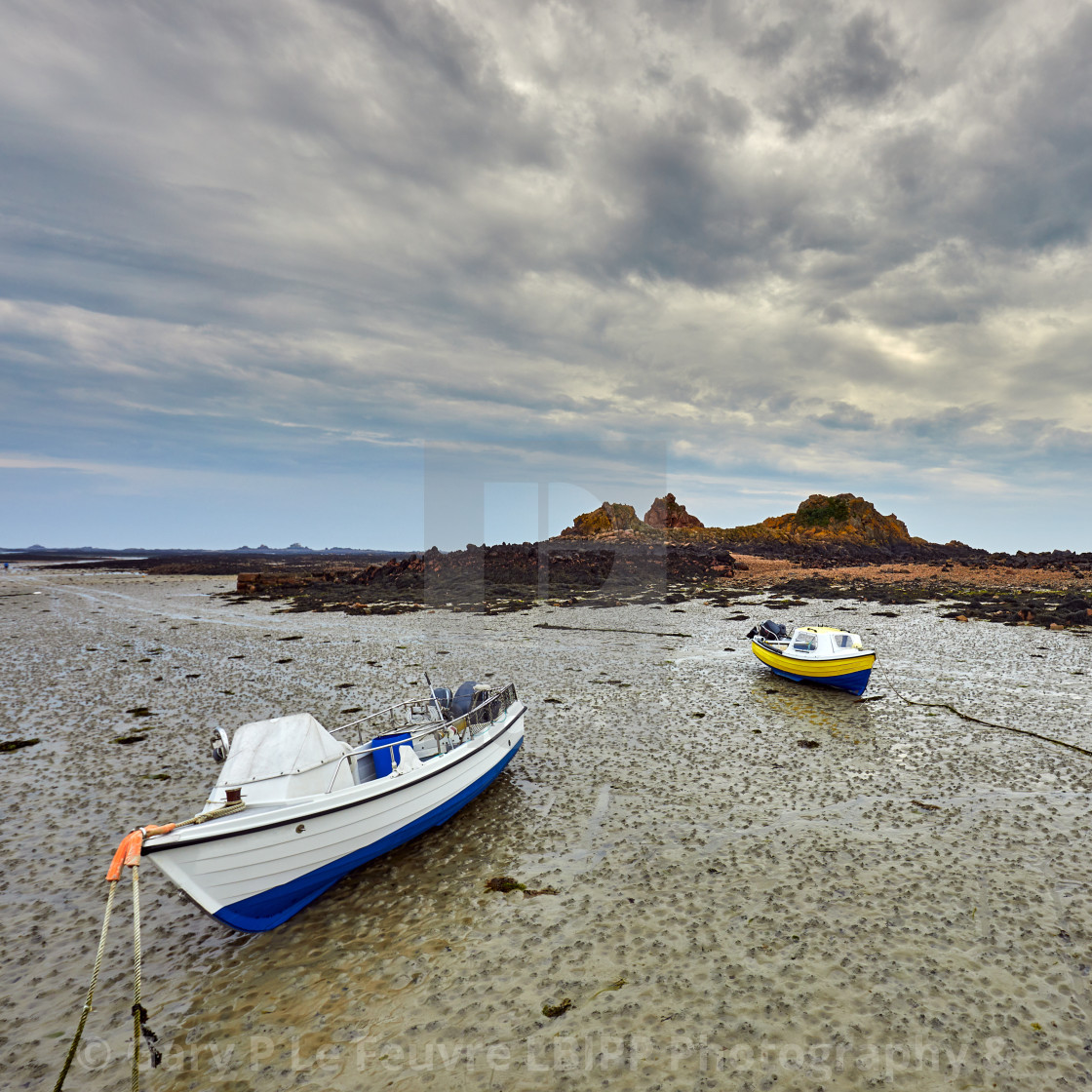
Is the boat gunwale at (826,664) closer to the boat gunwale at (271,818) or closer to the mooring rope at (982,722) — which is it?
the mooring rope at (982,722)

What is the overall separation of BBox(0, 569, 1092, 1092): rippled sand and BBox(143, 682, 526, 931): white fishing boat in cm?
82

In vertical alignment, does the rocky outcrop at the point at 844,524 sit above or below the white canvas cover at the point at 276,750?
above

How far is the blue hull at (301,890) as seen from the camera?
8141 millimetres

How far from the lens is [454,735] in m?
13.0

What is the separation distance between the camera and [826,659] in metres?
20.5

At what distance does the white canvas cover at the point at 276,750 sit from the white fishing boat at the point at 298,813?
17 mm

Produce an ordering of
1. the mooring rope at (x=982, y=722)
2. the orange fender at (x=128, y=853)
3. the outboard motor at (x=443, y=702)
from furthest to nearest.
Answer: the mooring rope at (x=982, y=722)
the outboard motor at (x=443, y=702)
the orange fender at (x=128, y=853)

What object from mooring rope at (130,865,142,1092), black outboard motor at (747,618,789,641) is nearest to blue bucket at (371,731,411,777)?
mooring rope at (130,865,142,1092)

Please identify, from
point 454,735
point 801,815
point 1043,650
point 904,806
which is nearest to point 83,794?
point 454,735

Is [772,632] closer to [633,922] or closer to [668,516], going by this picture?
[633,922]

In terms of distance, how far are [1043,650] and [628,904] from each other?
29614 millimetres

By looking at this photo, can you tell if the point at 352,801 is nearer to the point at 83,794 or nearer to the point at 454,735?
the point at 454,735

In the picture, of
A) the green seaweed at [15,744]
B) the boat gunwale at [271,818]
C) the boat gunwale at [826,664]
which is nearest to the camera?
the boat gunwale at [271,818]

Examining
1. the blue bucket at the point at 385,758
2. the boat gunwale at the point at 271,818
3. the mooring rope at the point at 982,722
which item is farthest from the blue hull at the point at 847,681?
the blue bucket at the point at 385,758
